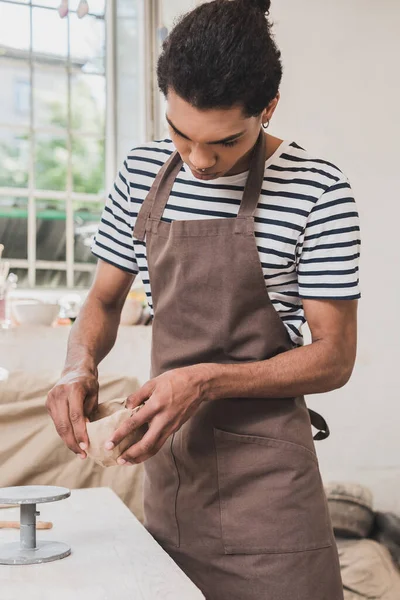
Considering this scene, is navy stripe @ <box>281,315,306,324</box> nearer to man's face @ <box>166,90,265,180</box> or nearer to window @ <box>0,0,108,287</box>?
man's face @ <box>166,90,265,180</box>

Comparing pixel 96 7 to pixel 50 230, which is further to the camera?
pixel 96 7

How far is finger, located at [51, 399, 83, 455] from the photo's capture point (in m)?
1.25

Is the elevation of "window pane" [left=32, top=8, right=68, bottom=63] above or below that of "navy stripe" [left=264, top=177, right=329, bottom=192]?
above

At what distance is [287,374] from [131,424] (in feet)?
1.02

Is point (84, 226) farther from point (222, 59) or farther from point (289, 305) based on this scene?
point (222, 59)

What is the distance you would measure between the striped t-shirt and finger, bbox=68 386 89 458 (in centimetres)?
34

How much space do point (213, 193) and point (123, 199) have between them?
209 mm

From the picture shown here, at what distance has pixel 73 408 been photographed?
4.14 feet

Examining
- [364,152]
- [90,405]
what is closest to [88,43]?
[364,152]

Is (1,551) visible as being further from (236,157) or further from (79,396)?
(236,157)

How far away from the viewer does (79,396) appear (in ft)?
4.19

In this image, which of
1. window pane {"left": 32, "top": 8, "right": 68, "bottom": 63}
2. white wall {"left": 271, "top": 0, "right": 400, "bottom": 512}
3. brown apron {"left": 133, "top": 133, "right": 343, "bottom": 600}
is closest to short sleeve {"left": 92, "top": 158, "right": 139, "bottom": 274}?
brown apron {"left": 133, "top": 133, "right": 343, "bottom": 600}

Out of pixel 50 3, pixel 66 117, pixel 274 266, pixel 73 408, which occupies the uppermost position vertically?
pixel 50 3

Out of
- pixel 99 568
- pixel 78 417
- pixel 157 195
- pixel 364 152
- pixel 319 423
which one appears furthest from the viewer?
pixel 364 152
